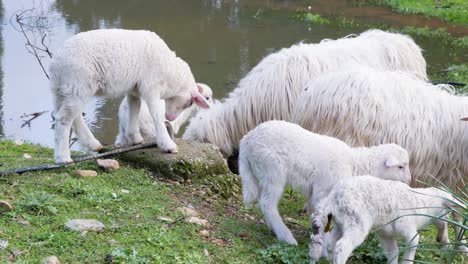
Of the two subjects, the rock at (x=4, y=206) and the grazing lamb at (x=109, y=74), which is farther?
the grazing lamb at (x=109, y=74)

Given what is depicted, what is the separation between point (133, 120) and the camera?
5.85 metres

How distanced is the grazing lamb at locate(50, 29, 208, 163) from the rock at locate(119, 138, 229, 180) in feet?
0.33

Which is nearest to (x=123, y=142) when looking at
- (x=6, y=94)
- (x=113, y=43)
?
(x=113, y=43)

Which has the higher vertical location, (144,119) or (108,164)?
(108,164)

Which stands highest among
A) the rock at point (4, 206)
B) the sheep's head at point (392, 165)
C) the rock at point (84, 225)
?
the sheep's head at point (392, 165)


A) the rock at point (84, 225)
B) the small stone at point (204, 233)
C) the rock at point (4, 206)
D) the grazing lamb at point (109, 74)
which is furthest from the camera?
the grazing lamb at point (109, 74)

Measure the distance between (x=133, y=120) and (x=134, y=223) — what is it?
1.70 metres

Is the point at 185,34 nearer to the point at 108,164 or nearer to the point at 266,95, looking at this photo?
the point at 266,95

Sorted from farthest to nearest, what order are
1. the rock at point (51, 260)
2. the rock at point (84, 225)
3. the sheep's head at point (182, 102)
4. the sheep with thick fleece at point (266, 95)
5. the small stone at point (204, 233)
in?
the sheep with thick fleece at point (266, 95) → the sheep's head at point (182, 102) → the small stone at point (204, 233) → the rock at point (84, 225) → the rock at point (51, 260)

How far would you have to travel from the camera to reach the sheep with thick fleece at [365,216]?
12.8 ft

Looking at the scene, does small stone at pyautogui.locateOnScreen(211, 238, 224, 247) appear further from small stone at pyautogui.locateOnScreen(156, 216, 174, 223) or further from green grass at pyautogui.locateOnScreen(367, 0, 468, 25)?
green grass at pyautogui.locateOnScreen(367, 0, 468, 25)

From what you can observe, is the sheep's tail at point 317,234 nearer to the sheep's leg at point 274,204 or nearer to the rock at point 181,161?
the sheep's leg at point 274,204

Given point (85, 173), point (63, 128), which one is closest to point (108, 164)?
point (85, 173)

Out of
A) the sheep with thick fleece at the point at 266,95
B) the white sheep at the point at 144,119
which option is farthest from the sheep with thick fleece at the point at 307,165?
the sheep with thick fleece at the point at 266,95
